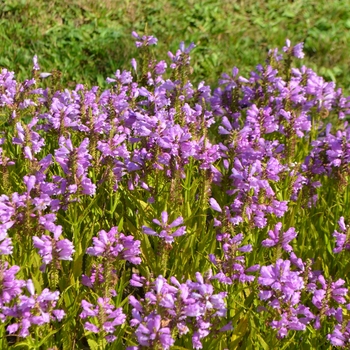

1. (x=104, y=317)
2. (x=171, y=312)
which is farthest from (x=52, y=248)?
(x=171, y=312)

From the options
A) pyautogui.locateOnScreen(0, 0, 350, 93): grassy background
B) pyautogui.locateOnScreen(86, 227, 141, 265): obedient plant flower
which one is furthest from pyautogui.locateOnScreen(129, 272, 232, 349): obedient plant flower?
→ pyautogui.locateOnScreen(0, 0, 350, 93): grassy background

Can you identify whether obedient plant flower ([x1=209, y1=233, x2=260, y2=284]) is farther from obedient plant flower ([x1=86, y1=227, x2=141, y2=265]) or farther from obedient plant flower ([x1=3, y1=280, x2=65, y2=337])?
obedient plant flower ([x1=3, y1=280, x2=65, y2=337])

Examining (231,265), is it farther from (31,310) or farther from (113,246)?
(31,310)

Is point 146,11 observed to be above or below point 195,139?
above

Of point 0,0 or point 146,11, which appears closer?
point 0,0

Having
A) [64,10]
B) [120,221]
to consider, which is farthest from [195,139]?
[64,10]

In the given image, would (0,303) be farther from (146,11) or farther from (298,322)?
(146,11)

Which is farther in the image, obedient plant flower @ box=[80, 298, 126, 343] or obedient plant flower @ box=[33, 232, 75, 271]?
obedient plant flower @ box=[33, 232, 75, 271]

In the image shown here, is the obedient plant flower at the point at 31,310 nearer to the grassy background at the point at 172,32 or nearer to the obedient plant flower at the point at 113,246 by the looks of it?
the obedient plant flower at the point at 113,246
